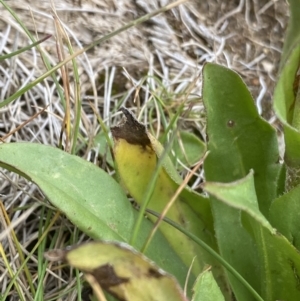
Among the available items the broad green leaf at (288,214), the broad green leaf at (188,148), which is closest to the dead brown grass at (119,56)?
the broad green leaf at (188,148)

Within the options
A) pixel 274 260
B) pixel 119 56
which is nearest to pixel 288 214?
pixel 274 260

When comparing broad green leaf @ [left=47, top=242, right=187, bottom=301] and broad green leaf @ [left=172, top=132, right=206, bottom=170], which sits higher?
broad green leaf @ [left=47, top=242, right=187, bottom=301]

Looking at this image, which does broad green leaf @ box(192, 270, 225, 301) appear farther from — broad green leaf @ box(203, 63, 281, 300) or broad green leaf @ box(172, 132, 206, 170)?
broad green leaf @ box(172, 132, 206, 170)

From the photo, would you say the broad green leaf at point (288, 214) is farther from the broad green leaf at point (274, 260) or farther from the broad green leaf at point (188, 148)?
the broad green leaf at point (188, 148)

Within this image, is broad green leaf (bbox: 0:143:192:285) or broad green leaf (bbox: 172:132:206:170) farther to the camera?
broad green leaf (bbox: 172:132:206:170)

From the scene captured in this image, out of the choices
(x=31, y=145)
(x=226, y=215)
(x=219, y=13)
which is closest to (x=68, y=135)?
(x=31, y=145)

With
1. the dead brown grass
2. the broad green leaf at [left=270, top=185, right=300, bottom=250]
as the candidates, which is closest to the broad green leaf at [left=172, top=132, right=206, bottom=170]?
the dead brown grass

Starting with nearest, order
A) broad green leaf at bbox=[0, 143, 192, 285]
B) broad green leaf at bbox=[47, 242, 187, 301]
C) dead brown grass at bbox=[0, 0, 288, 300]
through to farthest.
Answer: broad green leaf at bbox=[47, 242, 187, 301]
broad green leaf at bbox=[0, 143, 192, 285]
dead brown grass at bbox=[0, 0, 288, 300]
